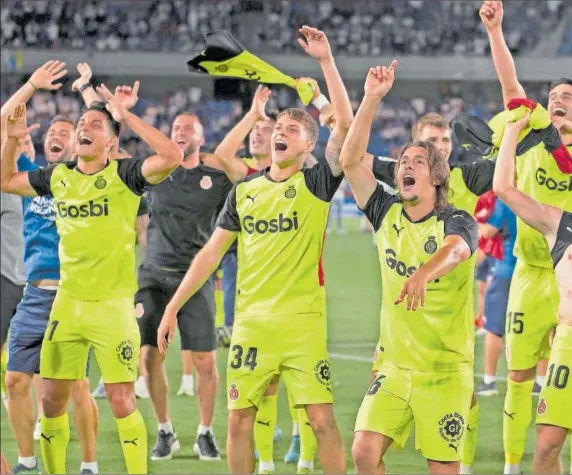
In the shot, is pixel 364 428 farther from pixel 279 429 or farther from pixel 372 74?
pixel 279 429

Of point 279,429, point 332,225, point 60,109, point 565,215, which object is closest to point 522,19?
point 332,225

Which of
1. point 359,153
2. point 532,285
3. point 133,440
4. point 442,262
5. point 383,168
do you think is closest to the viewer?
point 442,262

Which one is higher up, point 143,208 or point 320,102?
point 320,102

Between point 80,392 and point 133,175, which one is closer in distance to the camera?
point 133,175

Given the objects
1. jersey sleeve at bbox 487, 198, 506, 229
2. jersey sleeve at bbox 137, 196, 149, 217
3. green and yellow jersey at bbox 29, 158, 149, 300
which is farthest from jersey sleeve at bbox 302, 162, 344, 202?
jersey sleeve at bbox 487, 198, 506, 229

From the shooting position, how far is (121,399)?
743 cm

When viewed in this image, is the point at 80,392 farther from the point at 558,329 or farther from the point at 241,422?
the point at 558,329

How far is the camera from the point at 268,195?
6961 mm

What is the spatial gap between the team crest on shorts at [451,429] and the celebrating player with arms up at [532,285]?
5.33ft

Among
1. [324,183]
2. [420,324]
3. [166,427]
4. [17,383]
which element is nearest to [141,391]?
[166,427]

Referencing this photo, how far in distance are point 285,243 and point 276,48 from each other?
34.0m

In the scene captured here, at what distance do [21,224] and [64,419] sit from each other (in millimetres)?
1884

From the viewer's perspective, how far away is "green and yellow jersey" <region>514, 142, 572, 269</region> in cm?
758

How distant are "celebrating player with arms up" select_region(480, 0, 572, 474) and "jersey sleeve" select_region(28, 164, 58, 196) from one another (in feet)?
10.0
